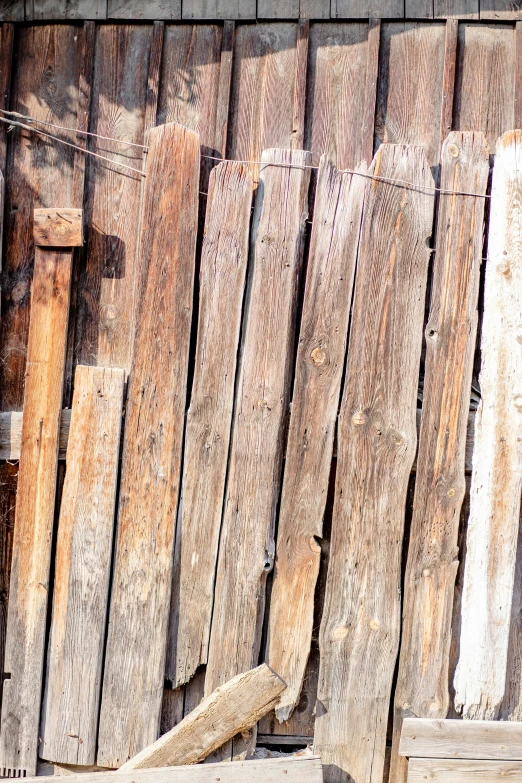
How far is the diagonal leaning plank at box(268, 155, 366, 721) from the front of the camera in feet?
10.0

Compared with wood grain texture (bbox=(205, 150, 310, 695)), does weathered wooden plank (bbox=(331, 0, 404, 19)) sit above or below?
above

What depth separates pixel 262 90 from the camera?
10.9ft

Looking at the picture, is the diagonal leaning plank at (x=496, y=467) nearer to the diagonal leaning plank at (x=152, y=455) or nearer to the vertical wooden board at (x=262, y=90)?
the vertical wooden board at (x=262, y=90)

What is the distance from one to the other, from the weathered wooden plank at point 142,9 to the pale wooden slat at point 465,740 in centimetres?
347

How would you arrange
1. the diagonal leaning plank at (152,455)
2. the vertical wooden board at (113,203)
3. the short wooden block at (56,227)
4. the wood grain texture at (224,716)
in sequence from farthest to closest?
the vertical wooden board at (113,203)
the short wooden block at (56,227)
the diagonal leaning plank at (152,455)
the wood grain texture at (224,716)

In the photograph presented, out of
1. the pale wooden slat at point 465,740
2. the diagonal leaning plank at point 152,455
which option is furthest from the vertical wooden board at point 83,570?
the pale wooden slat at point 465,740

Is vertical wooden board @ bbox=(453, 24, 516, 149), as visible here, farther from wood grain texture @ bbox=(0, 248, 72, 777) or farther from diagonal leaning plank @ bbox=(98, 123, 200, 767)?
wood grain texture @ bbox=(0, 248, 72, 777)

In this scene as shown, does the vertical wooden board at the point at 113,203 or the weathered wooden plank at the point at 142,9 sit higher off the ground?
the weathered wooden plank at the point at 142,9

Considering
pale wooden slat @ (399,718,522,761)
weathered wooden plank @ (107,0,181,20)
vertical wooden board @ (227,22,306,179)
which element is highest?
weathered wooden plank @ (107,0,181,20)

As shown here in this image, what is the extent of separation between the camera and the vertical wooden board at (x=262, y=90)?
10.8ft

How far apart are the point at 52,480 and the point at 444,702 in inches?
78.8

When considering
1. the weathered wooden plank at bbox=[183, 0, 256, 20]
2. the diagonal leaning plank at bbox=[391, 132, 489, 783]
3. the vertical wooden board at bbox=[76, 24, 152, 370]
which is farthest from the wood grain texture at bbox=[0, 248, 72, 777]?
the diagonal leaning plank at bbox=[391, 132, 489, 783]

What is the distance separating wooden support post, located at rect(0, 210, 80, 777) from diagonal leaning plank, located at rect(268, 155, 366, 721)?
106 centimetres

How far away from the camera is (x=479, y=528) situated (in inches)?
119
